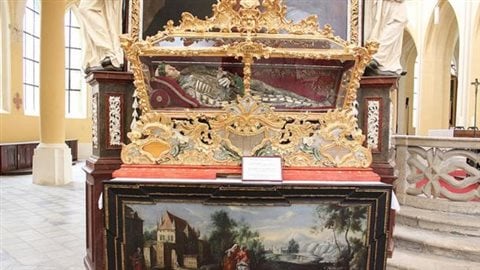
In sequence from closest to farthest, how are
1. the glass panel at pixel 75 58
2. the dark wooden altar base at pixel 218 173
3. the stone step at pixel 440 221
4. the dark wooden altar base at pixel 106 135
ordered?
the dark wooden altar base at pixel 218 173 → the dark wooden altar base at pixel 106 135 → the stone step at pixel 440 221 → the glass panel at pixel 75 58

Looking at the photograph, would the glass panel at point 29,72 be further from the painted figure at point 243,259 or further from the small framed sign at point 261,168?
the painted figure at point 243,259

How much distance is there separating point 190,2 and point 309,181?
1540 mm

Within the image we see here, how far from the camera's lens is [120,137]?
111 inches

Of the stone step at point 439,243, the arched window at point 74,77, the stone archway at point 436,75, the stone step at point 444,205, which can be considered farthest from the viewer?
the arched window at point 74,77

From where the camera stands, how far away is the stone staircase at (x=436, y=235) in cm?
296

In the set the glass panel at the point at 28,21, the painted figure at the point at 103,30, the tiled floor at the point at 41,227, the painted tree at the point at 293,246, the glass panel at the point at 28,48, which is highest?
the glass panel at the point at 28,21

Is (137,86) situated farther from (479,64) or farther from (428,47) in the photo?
(428,47)

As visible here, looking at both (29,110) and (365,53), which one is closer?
(365,53)

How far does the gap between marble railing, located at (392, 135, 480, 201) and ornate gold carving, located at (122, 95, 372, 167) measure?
5.32 ft

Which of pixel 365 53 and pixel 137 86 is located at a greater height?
pixel 365 53

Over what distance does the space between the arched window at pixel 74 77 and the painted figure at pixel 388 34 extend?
11.9 m

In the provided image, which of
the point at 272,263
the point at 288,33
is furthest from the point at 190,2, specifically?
the point at 272,263

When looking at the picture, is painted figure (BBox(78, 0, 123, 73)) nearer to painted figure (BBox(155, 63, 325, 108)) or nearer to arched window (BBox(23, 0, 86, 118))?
painted figure (BBox(155, 63, 325, 108))

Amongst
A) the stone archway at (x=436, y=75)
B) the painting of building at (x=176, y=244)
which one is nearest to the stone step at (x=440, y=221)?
the painting of building at (x=176, y=244)
